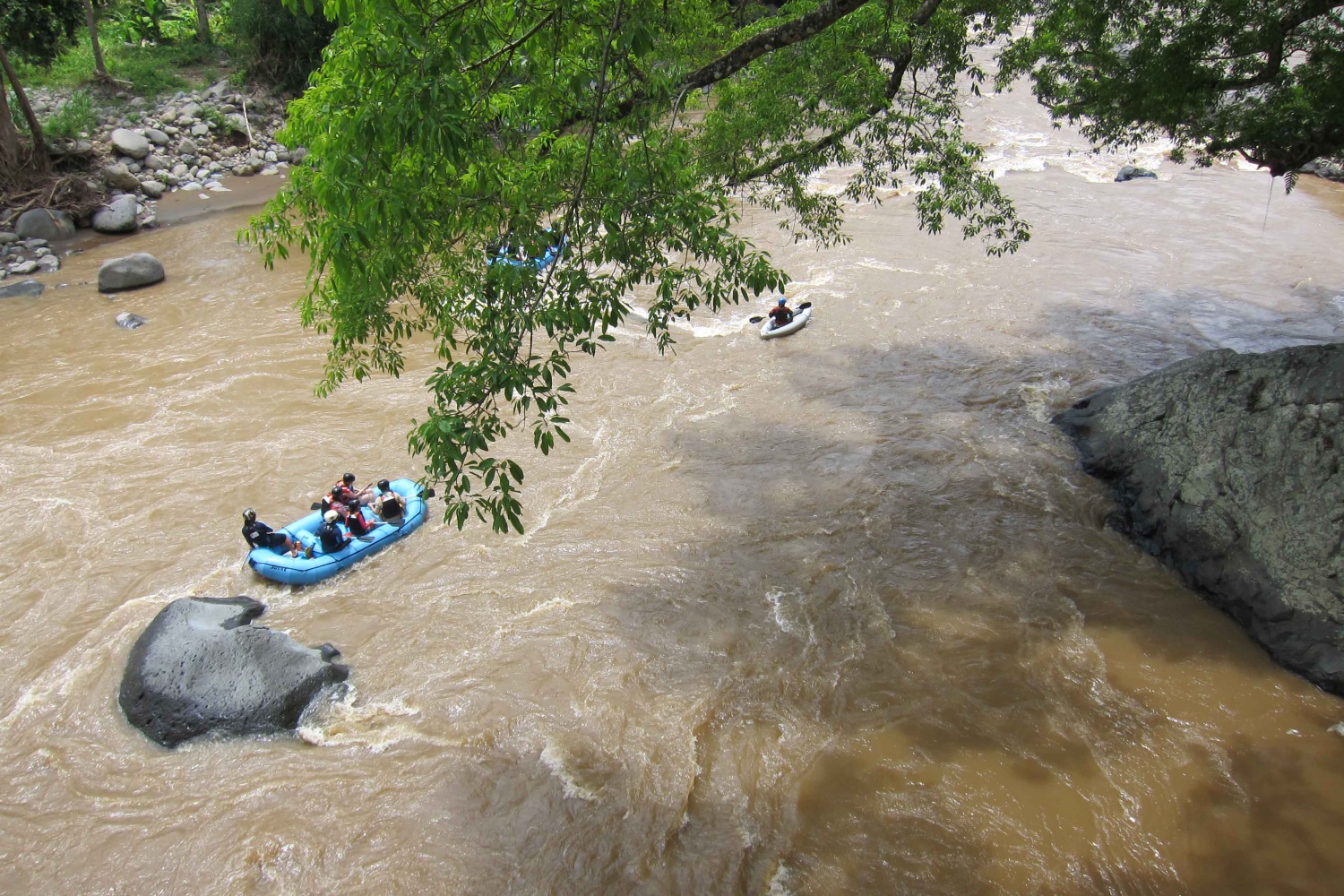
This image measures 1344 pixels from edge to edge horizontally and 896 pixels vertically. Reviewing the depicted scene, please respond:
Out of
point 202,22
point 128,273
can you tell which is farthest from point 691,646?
point 202,22

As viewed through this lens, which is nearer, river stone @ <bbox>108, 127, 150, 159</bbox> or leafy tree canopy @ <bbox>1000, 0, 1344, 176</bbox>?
leafy tree canopy @ <bbox>1000, 0, 1344, 176</bbox>

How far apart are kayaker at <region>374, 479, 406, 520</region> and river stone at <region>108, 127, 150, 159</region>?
52.0 feet

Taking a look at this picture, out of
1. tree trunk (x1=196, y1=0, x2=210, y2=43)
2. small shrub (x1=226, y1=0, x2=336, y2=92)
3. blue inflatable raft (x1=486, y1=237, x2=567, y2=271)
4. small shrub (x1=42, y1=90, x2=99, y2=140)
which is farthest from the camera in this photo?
tree trunk (x1=196, y1=0, x2=210, y2=43)

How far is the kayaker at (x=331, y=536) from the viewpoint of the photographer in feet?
25.1

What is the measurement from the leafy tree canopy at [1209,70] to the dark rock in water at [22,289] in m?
15.3

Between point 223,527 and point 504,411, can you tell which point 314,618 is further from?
point 504,411

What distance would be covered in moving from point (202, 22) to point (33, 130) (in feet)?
32.7

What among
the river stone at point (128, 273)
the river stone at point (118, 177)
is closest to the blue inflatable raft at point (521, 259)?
the river stone at point (128, 273)

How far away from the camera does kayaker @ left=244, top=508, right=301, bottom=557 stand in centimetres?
761

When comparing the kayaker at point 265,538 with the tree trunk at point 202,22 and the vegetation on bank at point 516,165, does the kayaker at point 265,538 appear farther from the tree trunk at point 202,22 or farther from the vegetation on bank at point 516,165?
the tree trunk at point 202,22

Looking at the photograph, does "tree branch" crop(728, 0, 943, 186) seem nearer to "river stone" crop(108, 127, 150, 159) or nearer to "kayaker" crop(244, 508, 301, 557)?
"kayaker" crop(244, 508, 301, 557)

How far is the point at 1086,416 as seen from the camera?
31.0ft

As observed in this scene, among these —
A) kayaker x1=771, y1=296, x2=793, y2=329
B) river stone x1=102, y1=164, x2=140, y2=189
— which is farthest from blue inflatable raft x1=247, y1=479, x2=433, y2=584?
river stone x1=102, y1=164, x2=140, y2=189

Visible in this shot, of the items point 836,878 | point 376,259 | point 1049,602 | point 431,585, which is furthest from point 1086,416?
point 376,259
